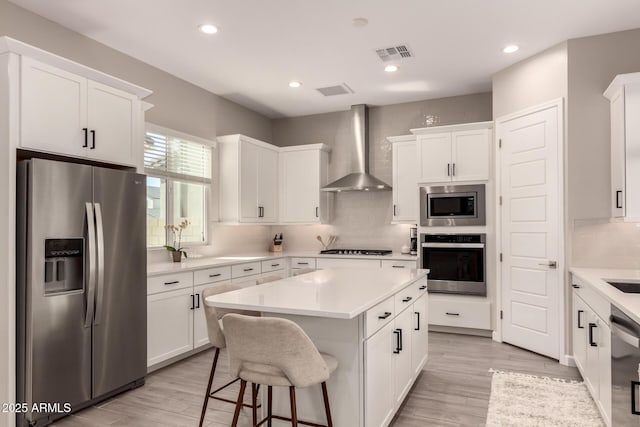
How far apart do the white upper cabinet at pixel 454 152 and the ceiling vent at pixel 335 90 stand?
3.35ft

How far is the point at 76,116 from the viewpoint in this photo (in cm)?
298

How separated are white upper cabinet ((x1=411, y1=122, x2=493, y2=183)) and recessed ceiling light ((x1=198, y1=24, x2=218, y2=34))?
105 inches

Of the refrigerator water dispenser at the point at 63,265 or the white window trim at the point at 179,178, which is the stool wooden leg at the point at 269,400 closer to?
the refrigerator water dispenser at the point at 63,265

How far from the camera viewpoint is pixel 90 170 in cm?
294

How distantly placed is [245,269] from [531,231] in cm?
305

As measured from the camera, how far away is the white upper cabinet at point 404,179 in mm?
5383

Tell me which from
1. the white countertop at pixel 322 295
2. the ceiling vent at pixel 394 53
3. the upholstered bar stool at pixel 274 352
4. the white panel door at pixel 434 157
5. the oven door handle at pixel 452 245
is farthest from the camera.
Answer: the white panel door at pixel 434 157

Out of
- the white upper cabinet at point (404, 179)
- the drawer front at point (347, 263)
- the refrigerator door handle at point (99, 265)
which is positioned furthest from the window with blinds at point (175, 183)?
the white upper cabinet at point (404, 179)

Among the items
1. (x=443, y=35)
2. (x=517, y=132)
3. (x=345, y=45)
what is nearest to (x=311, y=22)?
(x=345, y=45)

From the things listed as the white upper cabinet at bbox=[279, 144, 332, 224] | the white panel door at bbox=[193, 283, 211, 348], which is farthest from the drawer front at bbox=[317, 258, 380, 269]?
the white panel door at bbox=[193, 283, 211, 348]

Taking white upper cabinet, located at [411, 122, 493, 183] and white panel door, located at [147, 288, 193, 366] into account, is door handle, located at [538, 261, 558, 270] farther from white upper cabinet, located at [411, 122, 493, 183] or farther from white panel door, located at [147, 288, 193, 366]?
white panel door, located at [147, 288, 193, 366]

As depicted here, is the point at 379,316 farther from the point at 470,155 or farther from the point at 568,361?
the point at 470,155

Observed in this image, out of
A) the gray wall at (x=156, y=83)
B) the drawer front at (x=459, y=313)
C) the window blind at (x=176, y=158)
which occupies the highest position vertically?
the gray wall at (x=156, y=83)

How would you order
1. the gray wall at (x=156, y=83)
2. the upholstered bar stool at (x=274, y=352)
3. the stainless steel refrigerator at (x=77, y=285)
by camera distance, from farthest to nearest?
the gray wall at (x=156, y=83), the stainless steel refrigerator at (x=77, y=285), the upholstered bar stool at (x=274, y=352)
